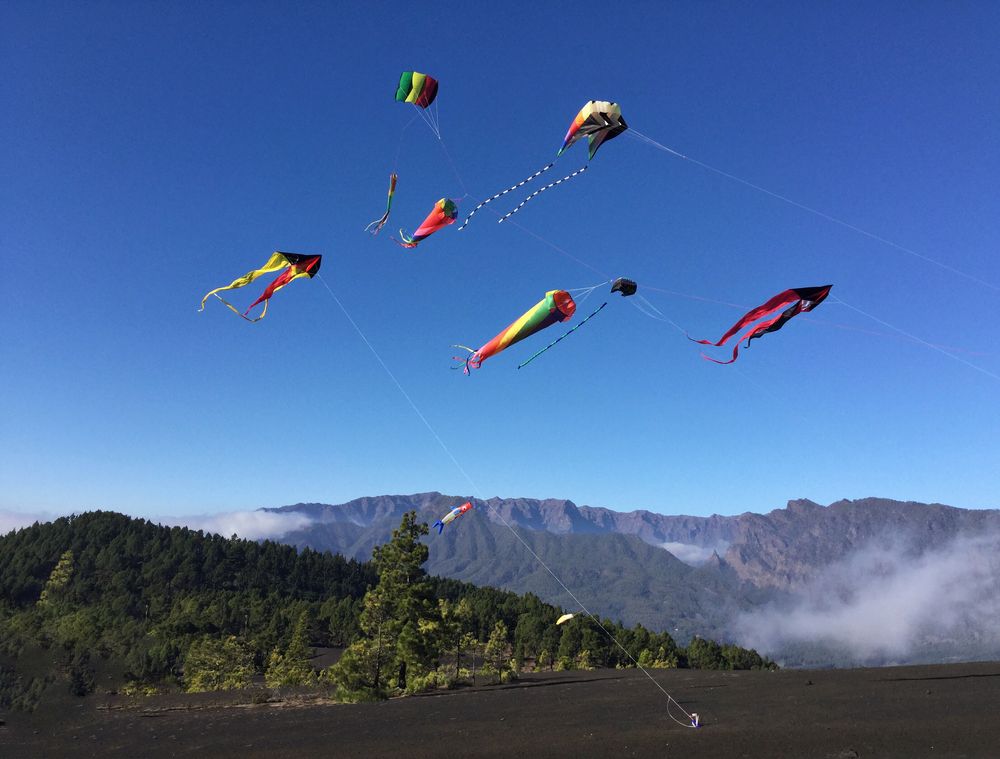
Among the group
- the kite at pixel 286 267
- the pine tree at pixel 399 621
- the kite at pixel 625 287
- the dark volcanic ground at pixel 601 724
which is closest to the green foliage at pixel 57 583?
the dark volcanic ground at pixel 601 724

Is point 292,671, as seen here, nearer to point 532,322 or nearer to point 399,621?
point 399,621

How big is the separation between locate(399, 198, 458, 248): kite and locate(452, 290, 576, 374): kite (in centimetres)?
475

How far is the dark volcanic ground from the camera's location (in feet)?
62.4

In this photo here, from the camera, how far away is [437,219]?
2088 centimetres

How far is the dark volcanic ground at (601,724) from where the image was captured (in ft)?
62.4

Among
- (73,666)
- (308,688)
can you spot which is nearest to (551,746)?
(308,688)

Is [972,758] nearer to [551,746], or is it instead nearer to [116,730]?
[551,746]

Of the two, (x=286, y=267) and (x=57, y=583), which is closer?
(x=286, y=267)

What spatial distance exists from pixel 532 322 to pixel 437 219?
5.69 meters

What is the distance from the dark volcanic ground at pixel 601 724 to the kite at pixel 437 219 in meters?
18.7

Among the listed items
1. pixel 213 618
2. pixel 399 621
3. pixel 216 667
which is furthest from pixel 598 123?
pixel 213 618

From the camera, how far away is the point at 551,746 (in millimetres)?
20438

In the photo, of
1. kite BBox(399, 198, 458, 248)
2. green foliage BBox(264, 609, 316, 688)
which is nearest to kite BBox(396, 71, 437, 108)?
kite BBox(399, 198, 458, 248)

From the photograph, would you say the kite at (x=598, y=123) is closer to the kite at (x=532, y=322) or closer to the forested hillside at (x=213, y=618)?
the kite at (x=532, y=322)
